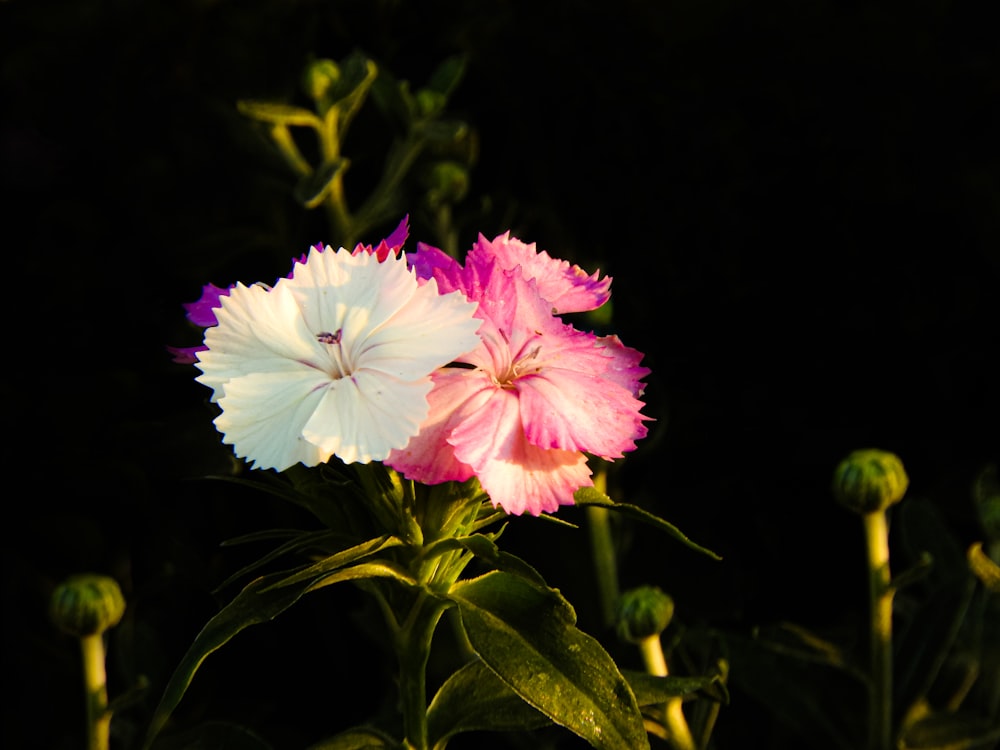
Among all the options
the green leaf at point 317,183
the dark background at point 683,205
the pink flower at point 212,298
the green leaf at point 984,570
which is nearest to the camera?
the pink flower at point 212,298

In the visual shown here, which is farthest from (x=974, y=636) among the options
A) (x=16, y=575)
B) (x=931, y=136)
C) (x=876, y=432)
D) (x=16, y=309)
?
(x=16, y=309)

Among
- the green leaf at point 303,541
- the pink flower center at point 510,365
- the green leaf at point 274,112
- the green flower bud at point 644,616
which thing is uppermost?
the green leaf at point 274,112

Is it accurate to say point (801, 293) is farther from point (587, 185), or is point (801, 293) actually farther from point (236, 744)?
point (236, 744)

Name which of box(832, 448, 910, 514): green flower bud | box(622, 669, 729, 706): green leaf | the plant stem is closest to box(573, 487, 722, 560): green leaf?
box(622, 669, 729, 706): green leaf

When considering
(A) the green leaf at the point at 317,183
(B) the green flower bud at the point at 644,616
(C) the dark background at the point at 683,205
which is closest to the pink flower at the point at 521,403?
(B) the green flower bud at the point at 644,616

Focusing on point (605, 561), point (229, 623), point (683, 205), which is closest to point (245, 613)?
point (229, 623)

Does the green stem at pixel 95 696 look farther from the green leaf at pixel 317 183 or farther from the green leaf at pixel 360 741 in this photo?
the green leaf at pixel 317 183
